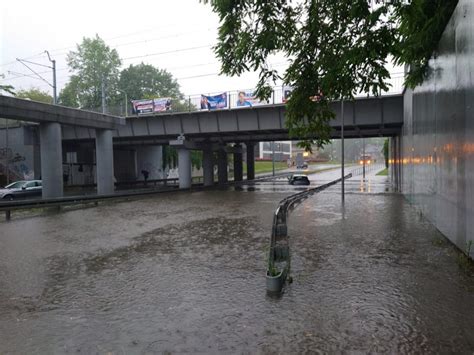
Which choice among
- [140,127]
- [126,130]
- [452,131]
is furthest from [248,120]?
[452,131]

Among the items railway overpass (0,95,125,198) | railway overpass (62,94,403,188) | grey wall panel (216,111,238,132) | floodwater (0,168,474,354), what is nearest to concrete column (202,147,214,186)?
railway overpass (62,94,403,188)

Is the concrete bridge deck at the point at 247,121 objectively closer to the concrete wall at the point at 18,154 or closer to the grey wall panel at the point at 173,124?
the grey wall panel at the point at 173,124

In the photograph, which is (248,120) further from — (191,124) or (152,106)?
(152,106)

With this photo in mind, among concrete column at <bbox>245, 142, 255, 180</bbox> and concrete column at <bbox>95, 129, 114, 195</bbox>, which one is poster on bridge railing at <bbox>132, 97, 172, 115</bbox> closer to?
concrete column at <bbox>95, 129, 114, 195</bbox>

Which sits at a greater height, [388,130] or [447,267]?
[388,130]

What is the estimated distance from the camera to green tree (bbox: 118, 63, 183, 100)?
7862cm

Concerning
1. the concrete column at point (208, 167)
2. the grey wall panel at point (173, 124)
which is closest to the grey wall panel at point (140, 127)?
the grey wall panel at point (173, 124)

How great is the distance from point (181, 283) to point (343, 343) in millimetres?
3523

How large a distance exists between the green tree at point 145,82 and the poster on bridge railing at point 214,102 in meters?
44.9

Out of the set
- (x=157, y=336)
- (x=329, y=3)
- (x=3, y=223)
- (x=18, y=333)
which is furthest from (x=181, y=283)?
(x=3, y=223)

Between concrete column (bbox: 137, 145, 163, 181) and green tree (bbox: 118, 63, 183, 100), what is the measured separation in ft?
66.1

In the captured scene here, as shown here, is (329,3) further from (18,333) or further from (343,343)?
(18,333)

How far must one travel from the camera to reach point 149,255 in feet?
31.9

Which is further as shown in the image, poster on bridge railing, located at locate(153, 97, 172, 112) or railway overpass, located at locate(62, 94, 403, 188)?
poster on bridge railing, located at locate(153, 97, 172, 112)
